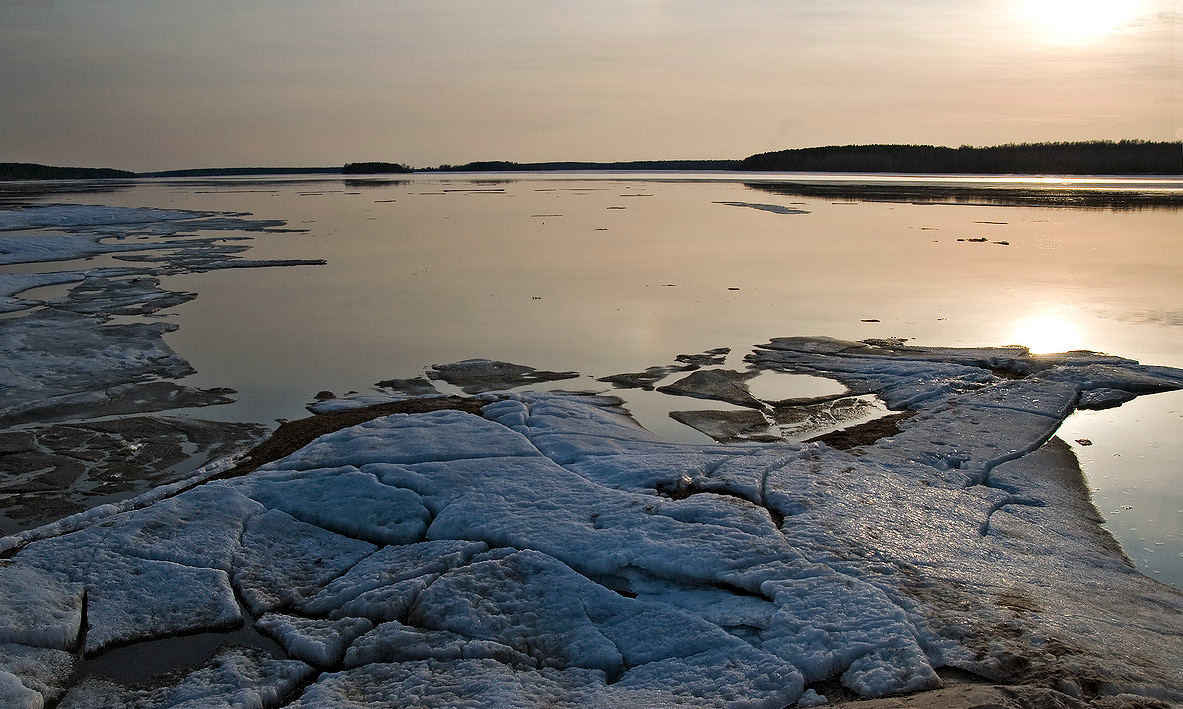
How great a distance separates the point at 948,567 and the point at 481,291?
10.2 meters

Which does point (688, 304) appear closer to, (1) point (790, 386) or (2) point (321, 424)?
(1) point (790, 386)

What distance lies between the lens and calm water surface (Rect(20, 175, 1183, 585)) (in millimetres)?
7582

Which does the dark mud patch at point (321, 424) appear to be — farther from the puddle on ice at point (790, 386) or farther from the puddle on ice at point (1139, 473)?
the puddle on ice at point (1139, 473)

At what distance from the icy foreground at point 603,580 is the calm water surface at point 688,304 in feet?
3.00

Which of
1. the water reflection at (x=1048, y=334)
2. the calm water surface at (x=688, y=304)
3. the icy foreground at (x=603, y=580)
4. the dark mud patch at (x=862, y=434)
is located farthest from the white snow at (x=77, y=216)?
the water reflection at (x=1048, y=334)

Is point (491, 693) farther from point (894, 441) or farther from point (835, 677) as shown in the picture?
point (894, 441)

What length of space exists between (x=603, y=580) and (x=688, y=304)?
8463 millimetres

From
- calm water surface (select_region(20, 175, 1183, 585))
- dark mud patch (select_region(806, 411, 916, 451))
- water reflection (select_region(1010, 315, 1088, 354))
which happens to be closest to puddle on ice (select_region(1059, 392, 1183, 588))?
calm water surface (select_region(20, 175, 1183, 585))

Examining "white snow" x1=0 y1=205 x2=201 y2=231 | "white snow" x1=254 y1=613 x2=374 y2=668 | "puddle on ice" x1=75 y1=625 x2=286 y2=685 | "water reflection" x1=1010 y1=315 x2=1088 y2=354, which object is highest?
"white snow" x1=0 y1=205 x2=201 y2=231

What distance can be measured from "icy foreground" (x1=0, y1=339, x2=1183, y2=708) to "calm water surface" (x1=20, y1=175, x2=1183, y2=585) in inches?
36.0

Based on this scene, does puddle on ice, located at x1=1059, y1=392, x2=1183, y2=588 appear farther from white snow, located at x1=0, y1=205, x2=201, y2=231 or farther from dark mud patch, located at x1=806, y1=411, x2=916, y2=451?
white snow, located at x1=0, y1=205, x2=201, y2=231

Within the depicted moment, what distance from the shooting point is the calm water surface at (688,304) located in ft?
24.9

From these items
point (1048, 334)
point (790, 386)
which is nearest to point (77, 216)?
point (790, 386)

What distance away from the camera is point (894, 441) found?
652 centimetres
